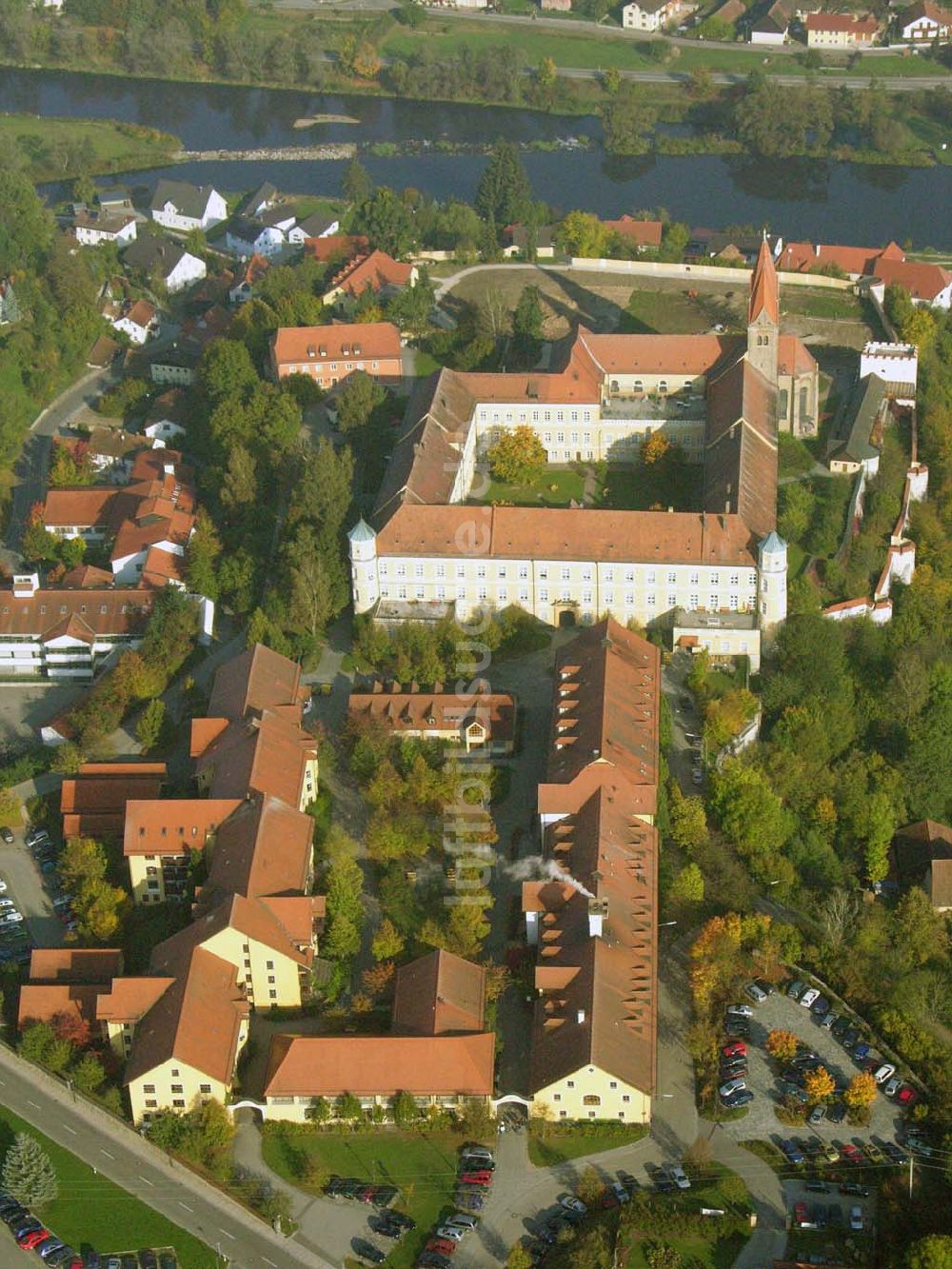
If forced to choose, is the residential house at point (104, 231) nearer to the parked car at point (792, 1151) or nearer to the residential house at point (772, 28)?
the residential house at point (772, 28)

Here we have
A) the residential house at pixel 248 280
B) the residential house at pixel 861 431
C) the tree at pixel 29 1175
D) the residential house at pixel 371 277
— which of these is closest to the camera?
the tree at pixel 29 1175

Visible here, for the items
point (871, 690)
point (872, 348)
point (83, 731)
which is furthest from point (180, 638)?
point (872, 348)

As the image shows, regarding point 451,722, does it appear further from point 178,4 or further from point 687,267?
point 178,4

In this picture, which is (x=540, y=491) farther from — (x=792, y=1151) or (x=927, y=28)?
(x=927, y=28)

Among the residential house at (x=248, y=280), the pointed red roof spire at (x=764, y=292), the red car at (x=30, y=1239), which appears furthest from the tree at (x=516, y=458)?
the red car at (x=30, y=1239)

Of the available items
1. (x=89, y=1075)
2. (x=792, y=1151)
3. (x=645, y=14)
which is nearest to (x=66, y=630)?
(x=89, y=1075)

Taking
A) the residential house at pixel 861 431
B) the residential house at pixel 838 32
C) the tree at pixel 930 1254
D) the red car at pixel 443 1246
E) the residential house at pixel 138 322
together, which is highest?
the residential house at pixel 838 32
